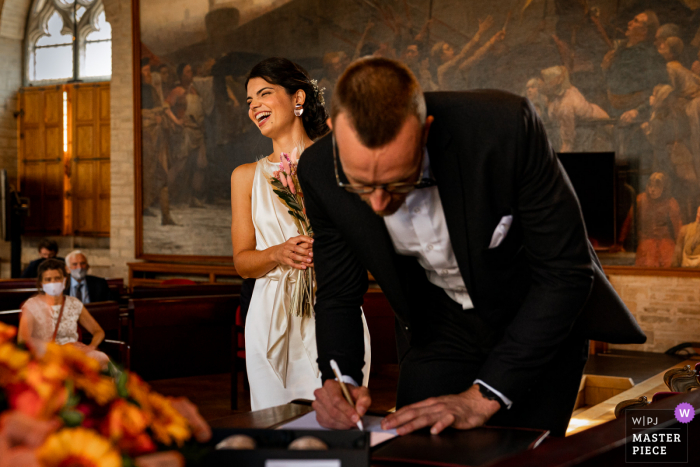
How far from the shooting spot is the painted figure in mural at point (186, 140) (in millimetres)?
12047

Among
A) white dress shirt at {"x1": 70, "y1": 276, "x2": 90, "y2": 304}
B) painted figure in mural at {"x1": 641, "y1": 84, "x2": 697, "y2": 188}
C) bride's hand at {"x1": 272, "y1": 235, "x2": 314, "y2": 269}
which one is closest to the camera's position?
bride's hand at {"x1": 272, "y1": 235, "x2": 314, "y2": 269}

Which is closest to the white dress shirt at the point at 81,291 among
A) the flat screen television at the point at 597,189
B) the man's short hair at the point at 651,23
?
the flat screen television at the point at 597,189

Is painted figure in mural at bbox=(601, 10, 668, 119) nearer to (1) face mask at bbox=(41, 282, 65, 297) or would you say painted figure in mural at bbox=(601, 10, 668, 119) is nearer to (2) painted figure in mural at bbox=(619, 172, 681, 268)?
(2) painted figure in mural at bbox=(619, 172, 681, 268)

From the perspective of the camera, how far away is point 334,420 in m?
1.40

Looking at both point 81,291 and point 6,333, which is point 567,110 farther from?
point 6,333

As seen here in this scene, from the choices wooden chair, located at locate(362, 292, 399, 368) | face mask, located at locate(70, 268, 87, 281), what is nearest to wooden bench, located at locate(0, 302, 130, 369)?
face mask, located at locate(70, 268, 87, 281)

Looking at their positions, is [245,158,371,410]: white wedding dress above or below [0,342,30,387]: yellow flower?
below

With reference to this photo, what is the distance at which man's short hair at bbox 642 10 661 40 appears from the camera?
28.1 ft

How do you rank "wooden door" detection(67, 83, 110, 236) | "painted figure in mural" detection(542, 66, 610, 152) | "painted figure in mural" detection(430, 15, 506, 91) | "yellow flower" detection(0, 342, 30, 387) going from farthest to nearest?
"wooden door" detection(67, 83, 110, 236) < "painted figure in mural" detection(430, 15, 506, 91) < "painted figure in mural" detection(542, 66, 610, 152) < "yellow flower" detection(0, 342, 30, 387)

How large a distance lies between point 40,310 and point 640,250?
7123mm

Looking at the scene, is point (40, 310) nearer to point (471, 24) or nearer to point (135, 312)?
point (135, 312)

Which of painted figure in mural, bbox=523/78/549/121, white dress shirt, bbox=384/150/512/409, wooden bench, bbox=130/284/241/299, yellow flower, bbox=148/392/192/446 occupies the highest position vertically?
painted figure in mural, bbox=523/78/549/121

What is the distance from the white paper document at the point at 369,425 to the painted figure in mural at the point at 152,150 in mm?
11342

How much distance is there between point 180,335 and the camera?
22.8 feet
